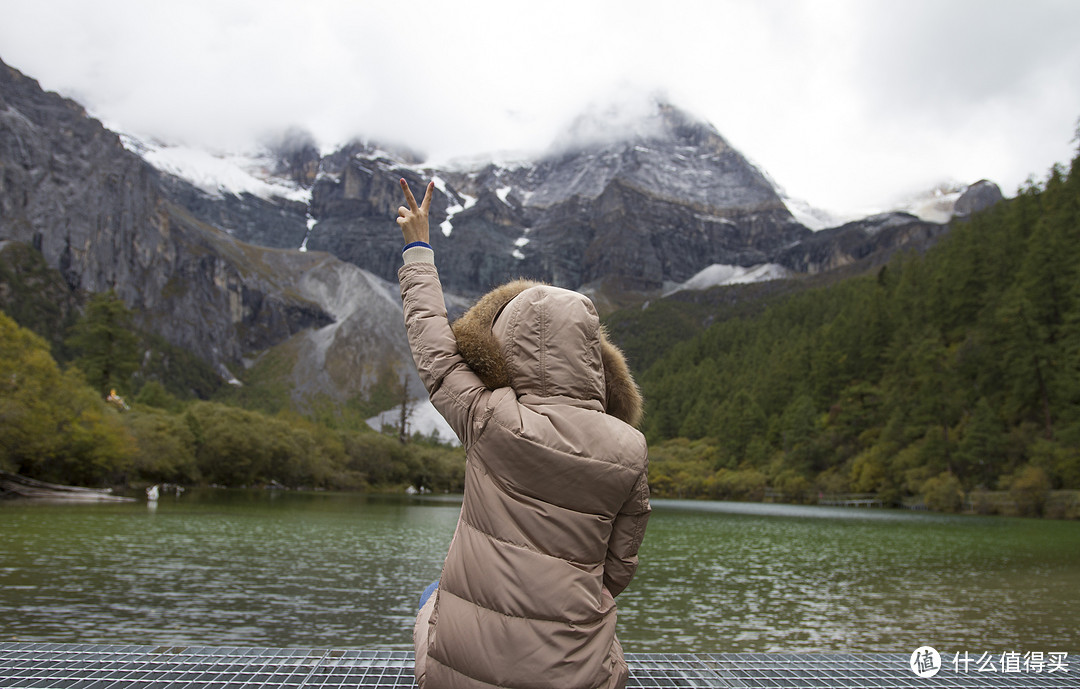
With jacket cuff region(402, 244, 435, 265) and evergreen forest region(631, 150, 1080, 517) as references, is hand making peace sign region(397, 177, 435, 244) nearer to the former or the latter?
jacket cuff region(402, 244, 435, 265)

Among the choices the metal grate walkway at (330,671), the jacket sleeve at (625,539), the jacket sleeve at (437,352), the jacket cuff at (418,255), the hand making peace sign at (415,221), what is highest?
the hand making peace sign at (415,221)

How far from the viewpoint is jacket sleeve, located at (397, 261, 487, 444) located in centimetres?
243

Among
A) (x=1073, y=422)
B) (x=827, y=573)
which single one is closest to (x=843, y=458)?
(x=1073, y=422)

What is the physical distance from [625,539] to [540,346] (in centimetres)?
75

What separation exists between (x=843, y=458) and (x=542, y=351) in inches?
2621

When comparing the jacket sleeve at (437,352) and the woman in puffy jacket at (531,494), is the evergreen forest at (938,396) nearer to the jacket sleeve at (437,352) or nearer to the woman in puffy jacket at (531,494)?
the woman in puffy jacket at (531,494)

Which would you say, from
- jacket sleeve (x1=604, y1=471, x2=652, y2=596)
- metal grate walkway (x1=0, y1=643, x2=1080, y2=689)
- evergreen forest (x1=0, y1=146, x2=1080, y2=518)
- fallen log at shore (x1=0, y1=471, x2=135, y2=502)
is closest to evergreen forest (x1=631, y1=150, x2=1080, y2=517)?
evergreen forest (x1=0, y1=146, x2=1080, y2=518)

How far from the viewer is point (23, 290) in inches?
4311

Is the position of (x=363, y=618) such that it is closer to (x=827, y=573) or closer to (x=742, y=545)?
(x=827, y=573)

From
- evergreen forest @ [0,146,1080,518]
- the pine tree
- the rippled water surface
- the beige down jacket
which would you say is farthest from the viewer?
the pine tree

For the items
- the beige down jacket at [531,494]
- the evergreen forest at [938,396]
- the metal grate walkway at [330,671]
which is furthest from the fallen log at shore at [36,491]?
the evergreen forest at [938,396]

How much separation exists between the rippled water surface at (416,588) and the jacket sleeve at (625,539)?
6111 millimetres

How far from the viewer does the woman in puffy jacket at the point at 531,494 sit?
233 cm

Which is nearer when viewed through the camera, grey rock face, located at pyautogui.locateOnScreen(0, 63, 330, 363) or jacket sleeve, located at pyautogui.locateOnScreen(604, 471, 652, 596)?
jacket sleeve, located at pyautogui.locateOnScreen(604, 471, 652, 596)
